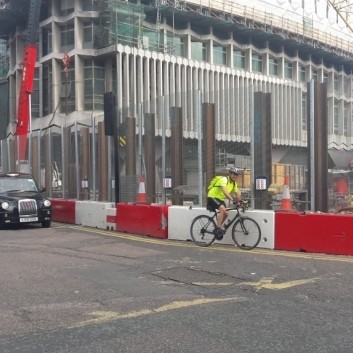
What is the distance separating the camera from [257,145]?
1130 cm

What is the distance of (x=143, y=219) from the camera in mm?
12766

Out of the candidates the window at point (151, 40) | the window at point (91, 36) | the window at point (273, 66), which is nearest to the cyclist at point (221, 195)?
the window at point (151, 40)

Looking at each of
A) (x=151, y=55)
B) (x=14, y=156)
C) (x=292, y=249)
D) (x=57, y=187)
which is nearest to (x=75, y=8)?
(x=151, y=55)

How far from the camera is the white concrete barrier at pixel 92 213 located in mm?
14438

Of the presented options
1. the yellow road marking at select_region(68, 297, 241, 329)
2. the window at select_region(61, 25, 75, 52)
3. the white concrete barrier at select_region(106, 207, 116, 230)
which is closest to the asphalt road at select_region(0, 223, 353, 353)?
the yellow road marking at select_region(68, 297, 241, 329)

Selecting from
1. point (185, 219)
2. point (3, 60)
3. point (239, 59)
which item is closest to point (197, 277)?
point (185, 219)

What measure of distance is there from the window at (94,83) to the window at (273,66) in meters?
19.7

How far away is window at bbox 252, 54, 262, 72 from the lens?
2040 inches

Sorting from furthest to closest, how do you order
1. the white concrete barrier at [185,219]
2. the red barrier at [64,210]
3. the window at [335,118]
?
Result: the red barrier at [64,210] → the window at [335,118] → the white concrete barrier at [185,219]

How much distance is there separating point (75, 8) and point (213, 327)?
3927cm

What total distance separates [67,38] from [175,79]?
31.4 feet

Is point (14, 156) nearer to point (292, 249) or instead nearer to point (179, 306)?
point (292, 249)

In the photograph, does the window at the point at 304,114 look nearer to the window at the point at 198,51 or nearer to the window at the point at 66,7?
the window at the point at 66,7

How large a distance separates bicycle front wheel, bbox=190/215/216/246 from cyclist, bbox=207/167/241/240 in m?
0.18
